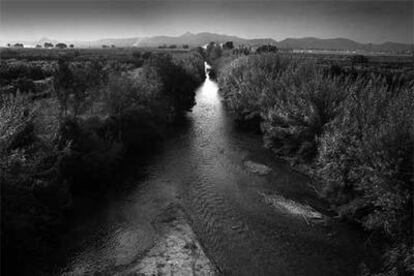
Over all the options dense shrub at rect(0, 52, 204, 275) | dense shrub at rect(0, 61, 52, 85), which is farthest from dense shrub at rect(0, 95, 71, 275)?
dense shrub at rect(0, 61, 52, 85)

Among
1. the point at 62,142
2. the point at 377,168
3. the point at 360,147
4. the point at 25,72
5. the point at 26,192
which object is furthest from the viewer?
the point at 25,72

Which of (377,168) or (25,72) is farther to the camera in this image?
(25,72)

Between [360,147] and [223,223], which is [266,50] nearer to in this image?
[360,147]

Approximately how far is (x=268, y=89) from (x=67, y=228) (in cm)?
2596

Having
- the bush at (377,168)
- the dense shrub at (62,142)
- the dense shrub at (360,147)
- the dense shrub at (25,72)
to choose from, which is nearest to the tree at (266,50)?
the dense shrub at (62,142)

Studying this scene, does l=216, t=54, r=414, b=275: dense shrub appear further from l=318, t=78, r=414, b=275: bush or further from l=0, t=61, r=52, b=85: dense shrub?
l=0, t=61, r=52, b=85: dense shrub

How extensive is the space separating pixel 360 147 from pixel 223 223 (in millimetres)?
8562

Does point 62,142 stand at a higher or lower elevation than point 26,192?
higher

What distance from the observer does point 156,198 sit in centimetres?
2272

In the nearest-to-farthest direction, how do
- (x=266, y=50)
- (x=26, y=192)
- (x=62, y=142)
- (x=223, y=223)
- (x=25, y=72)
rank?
1. (x=26, y=192)
2. (x=223, y=223)
3. (x=62, y=142)
4. (x=25, y=72)
5. (x=266, y=50)

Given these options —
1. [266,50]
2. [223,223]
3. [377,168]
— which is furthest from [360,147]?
[266,50]

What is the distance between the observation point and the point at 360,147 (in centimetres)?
1859

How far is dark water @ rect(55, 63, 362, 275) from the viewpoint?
1611cm

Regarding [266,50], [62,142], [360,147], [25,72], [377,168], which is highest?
[266,50]
